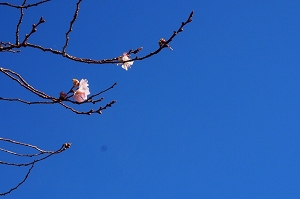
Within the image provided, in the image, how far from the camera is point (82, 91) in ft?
9.19

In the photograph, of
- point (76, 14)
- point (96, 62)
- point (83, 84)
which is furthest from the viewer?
point (83, 84)

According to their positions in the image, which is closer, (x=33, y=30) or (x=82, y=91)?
(x=33, y=30)

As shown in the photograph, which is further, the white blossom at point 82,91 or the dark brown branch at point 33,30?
the white blossom at point 82,91

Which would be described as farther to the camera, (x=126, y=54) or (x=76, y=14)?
(x=126, y=54)

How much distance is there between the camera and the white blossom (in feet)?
9.03

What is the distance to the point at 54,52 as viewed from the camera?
7.45 ft

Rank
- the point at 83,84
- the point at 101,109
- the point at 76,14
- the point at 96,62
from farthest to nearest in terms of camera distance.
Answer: the point at 83,84 < the point at 101,109 < the point at 96,62 < the point at 76,14

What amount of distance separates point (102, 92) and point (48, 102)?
0.35 metres

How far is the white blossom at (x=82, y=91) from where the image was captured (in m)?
2.75

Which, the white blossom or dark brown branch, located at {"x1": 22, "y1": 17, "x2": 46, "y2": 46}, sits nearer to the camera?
dark brown branch, located at {"x1": 22, "y1": 17, "x2": 46, "y2": 46}

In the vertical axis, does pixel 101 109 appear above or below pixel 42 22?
below

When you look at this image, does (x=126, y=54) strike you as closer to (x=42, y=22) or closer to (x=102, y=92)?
(x=102, y=92)

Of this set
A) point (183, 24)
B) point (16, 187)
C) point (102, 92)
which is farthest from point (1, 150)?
point (183, 24)

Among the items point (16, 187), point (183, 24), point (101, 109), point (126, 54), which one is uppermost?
point (126, 54)
